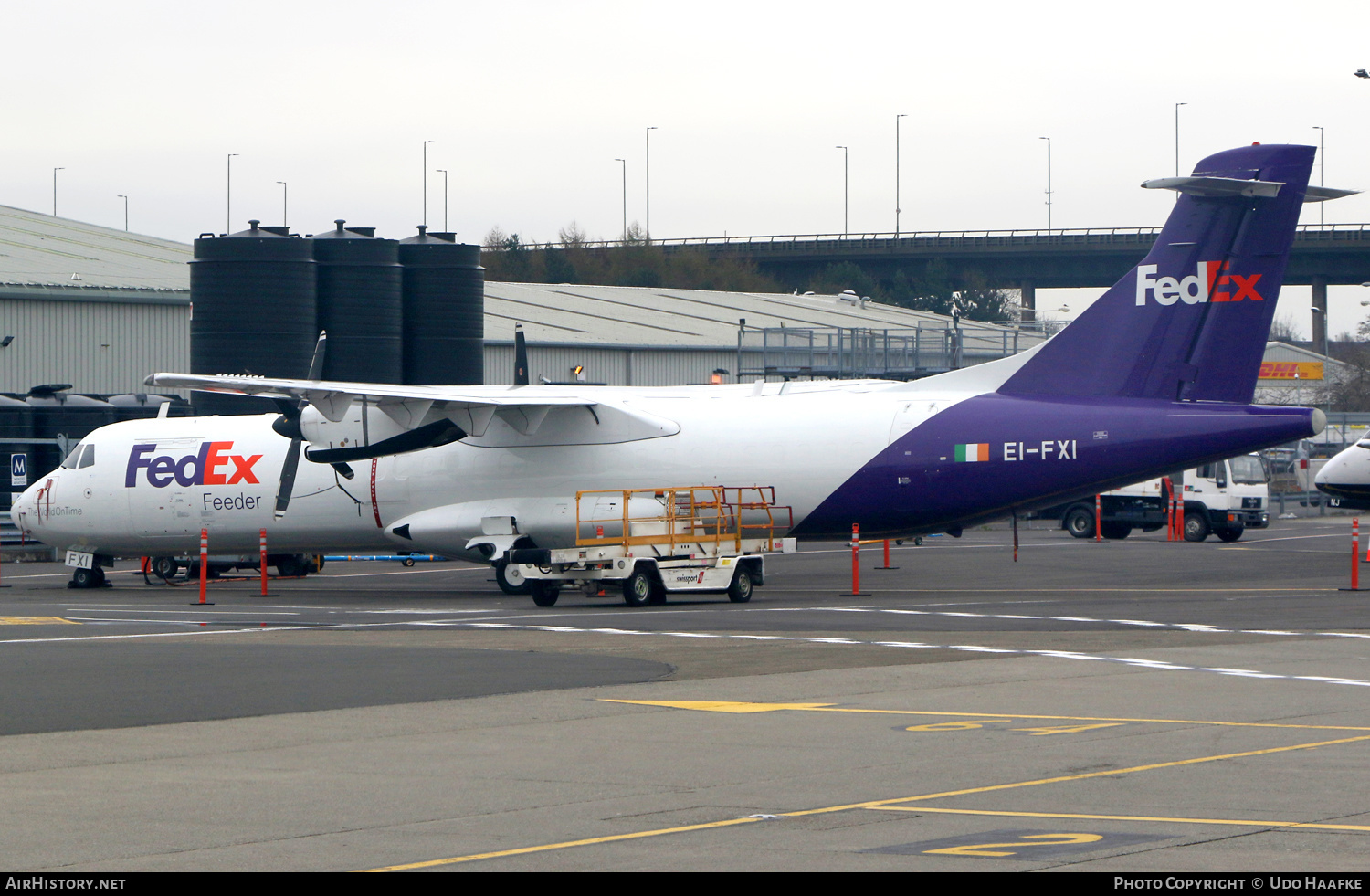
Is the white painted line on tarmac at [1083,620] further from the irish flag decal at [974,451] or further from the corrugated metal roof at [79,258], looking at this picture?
the corrugated metal roof at [79,258]

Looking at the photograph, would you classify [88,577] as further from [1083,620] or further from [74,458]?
[1083,620]

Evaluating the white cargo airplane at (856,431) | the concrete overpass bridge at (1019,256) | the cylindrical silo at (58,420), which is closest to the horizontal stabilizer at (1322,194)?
the white cargo airplane at (856,431)

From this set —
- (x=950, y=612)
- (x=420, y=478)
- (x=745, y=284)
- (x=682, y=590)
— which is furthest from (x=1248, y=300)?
(x=745, y=284)

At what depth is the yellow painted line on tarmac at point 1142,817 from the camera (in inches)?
307

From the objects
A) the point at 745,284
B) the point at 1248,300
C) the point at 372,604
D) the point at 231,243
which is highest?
the point at 745,284

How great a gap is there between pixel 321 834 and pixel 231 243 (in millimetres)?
33004

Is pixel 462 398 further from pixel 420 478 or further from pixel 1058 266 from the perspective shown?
pixel 1058 266

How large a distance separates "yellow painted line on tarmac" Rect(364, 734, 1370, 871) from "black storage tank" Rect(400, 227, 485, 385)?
106ft

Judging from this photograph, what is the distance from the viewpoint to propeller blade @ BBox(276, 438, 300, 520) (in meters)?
27.0

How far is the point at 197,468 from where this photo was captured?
28969mm

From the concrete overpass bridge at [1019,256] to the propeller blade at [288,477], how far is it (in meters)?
73.4

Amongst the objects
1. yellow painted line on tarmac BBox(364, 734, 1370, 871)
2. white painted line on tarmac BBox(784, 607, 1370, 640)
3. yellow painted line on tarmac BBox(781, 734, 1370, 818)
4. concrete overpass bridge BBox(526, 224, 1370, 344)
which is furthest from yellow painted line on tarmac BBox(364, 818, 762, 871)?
concrete overpass bridge BBox(526, 224, 1370, 344)

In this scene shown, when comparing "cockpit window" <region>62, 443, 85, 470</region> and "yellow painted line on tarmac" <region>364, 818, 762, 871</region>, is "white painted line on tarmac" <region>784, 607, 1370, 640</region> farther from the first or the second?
"cockpit window" <region>62, 443, 85, 470</region>
